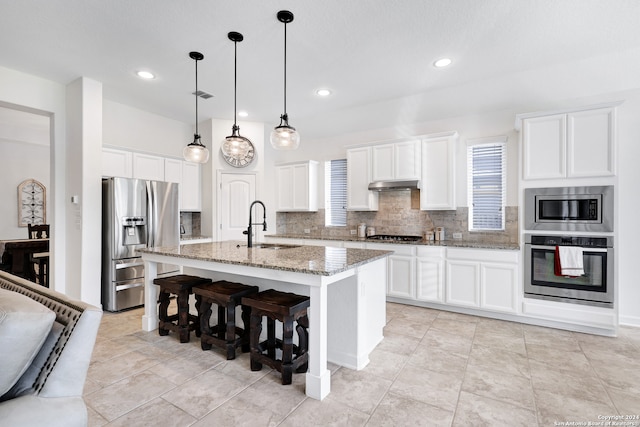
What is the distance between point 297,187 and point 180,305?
3.08m

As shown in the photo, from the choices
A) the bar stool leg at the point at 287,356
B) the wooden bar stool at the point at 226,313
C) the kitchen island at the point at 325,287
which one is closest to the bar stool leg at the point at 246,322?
the wooden bar stool at the point at 226,313

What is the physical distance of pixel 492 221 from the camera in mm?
4156

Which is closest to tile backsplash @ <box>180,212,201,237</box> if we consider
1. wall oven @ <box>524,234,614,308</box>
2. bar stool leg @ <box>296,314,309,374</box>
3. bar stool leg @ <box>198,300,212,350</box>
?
bar stool leg @ <box>198,300,212,350</box>

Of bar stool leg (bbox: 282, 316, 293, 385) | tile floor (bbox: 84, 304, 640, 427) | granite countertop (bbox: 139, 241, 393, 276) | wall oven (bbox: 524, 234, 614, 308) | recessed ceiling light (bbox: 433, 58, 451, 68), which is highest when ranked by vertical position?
recessed ceiling light (bbox: 433, 58, 451, 68)

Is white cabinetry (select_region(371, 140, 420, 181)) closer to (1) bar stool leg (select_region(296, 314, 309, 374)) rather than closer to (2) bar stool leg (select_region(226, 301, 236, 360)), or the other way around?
(1) bar stool leg (select_region(296, 314, 309, 374))

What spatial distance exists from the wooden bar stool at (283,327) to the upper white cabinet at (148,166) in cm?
319

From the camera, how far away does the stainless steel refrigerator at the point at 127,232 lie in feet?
12.4

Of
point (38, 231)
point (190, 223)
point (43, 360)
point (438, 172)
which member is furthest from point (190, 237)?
point (43, 360)

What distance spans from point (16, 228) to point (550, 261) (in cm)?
938

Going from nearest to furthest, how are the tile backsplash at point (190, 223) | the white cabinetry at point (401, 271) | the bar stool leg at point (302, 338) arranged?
1. the bar stool leg at point (302, 338)
2. the white cabinetry at point (401, 271)
3. the tile backsplash at point (190, 223)

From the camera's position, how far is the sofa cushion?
1.03 meters

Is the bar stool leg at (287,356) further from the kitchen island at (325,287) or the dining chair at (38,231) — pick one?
the dining chair at (38,231)

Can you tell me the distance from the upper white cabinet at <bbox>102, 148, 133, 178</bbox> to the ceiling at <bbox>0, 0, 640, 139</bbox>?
29.6 inches

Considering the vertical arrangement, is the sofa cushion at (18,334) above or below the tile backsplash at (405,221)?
below
